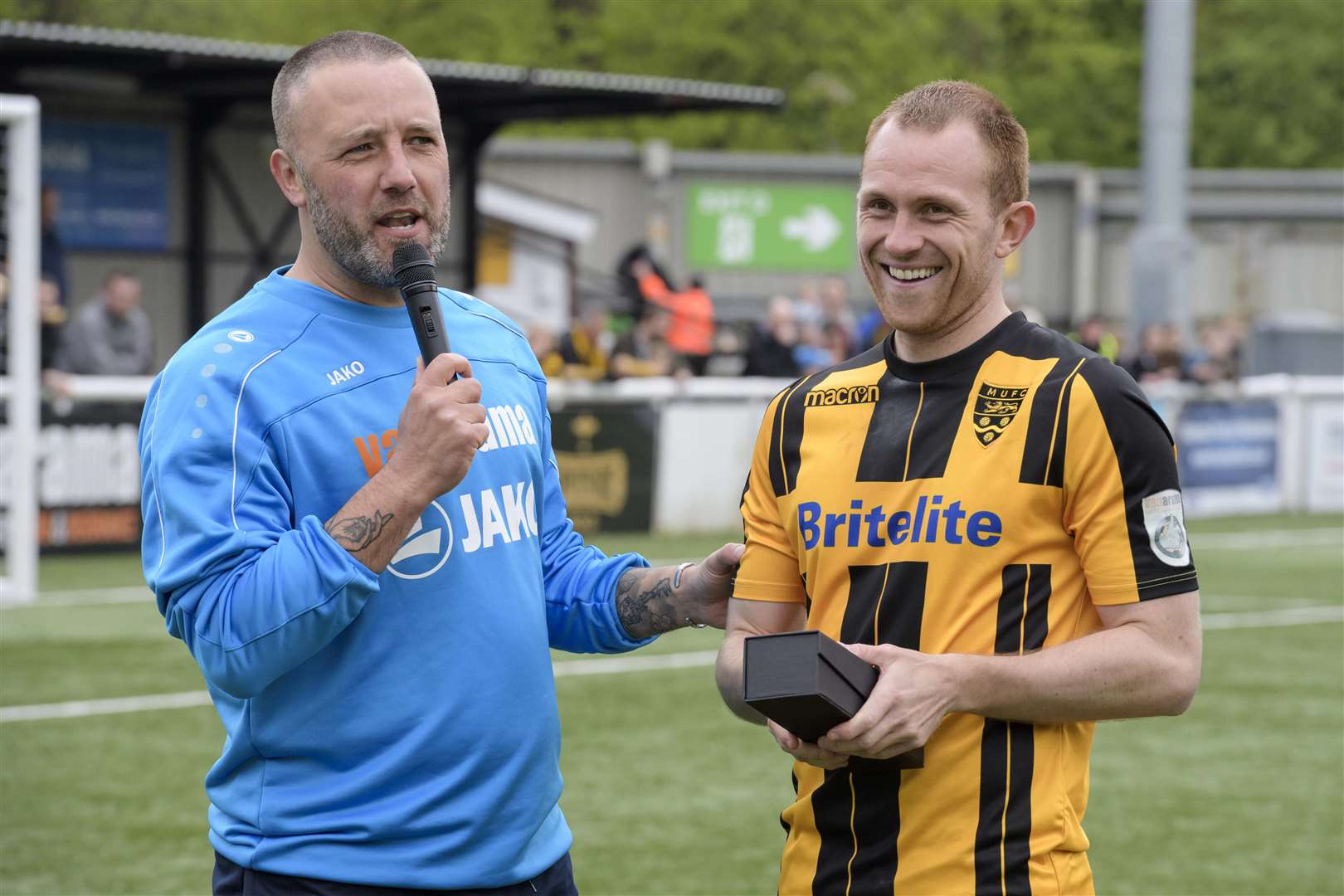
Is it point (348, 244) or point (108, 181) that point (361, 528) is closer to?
point (348, 244)

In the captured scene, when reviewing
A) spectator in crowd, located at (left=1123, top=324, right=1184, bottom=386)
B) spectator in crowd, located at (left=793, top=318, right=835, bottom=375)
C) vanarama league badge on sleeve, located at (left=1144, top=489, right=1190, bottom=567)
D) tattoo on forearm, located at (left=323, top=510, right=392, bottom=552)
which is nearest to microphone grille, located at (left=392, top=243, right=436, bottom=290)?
tattoo on forearm, located at (left=323, top=510, right=392, bottom=552)

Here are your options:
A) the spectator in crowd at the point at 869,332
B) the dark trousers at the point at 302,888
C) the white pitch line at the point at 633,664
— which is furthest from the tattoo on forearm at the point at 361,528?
the spectator in crowd at the point at 869,332

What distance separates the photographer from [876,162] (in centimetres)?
281

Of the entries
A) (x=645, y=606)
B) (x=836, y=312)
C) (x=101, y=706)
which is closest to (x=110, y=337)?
(x=101, y=706)

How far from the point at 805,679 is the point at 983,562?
0.42m

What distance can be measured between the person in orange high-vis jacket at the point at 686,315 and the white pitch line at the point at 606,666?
26.3ft

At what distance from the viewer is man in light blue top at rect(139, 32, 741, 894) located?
2.71 meters

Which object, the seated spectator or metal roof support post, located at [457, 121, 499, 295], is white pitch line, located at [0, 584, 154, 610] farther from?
metal roof support post, located at [457, 121, 499, 295]

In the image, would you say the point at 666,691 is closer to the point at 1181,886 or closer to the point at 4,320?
the point at 1181,886

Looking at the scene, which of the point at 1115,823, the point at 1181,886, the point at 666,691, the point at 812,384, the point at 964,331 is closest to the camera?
the point at 964,331

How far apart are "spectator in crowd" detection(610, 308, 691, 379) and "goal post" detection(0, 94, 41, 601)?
7184 millimetres

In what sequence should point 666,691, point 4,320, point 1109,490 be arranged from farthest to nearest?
point 4,320
point 666,691
point 1109,490

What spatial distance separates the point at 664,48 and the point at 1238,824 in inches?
1198

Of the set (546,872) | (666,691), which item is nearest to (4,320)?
(666,691)
